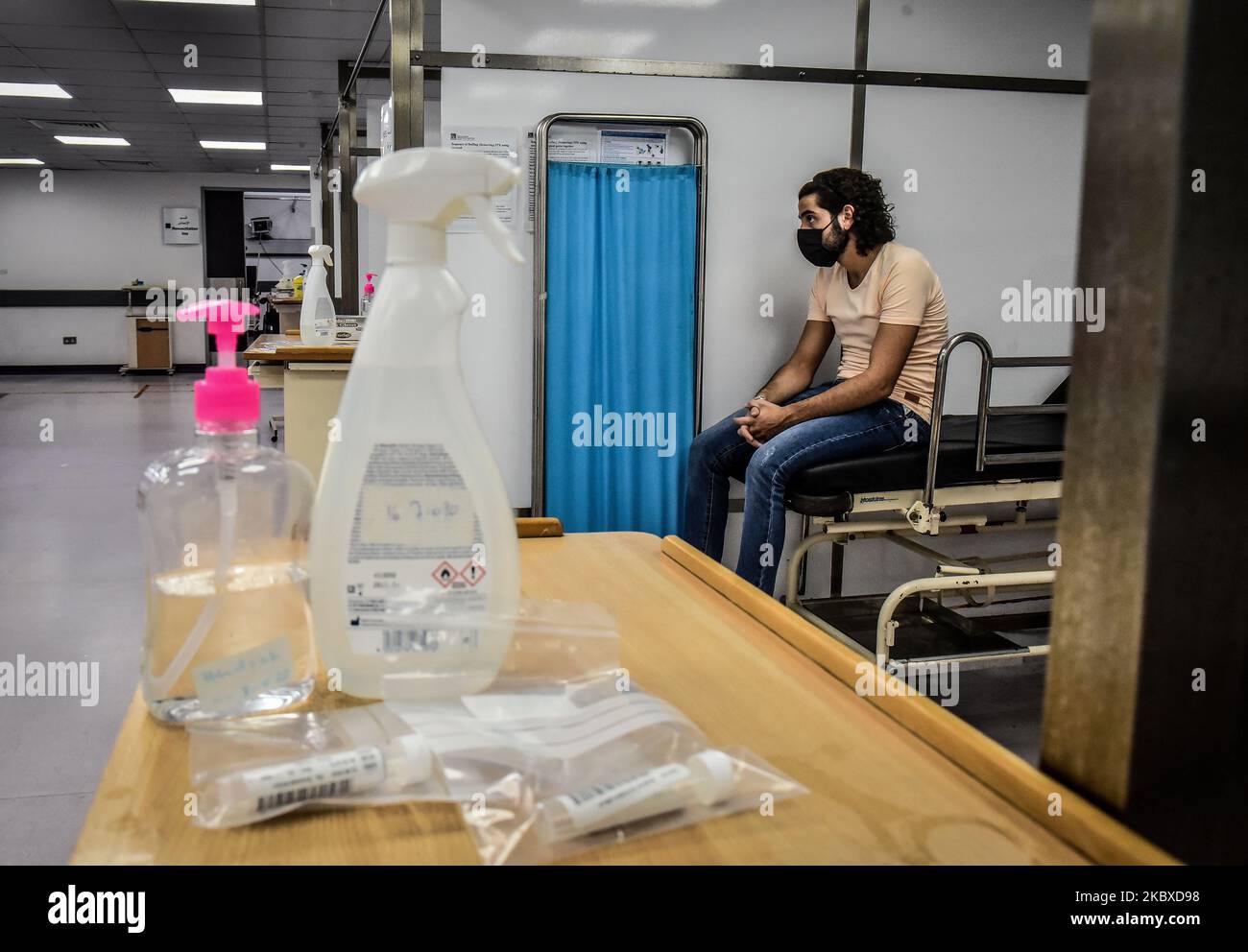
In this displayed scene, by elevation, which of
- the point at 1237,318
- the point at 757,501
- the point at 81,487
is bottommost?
the point at 81,487

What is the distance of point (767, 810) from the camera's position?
0.53 m

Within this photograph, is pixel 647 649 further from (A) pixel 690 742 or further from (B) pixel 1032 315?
(B) pixel 1032 315

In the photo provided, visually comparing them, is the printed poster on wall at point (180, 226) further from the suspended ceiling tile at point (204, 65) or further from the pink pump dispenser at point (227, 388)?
the pink pump dispenser at point (227, 388)

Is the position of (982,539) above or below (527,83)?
below

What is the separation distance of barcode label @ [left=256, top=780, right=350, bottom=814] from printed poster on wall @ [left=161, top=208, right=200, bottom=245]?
1485 cm

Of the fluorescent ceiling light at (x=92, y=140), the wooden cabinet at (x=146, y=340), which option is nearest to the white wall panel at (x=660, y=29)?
the fluorescent ceiling light at (x=92, y=140)

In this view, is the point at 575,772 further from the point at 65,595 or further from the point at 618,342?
the point at 65,595

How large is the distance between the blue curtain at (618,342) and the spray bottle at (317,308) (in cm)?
100

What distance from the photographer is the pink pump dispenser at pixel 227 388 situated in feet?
1.99

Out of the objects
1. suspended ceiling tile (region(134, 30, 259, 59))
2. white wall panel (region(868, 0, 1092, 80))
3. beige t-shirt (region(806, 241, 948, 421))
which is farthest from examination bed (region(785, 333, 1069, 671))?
suspended ceiling tile (region(134, 30, 259, 59))

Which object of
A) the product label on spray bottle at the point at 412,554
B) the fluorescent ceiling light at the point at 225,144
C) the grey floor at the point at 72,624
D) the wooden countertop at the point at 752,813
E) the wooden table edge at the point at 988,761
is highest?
the fluorescent ceiling light at the point at 225,144

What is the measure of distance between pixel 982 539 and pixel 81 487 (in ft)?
15.1

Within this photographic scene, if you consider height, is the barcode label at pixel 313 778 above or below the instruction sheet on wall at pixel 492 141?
below
